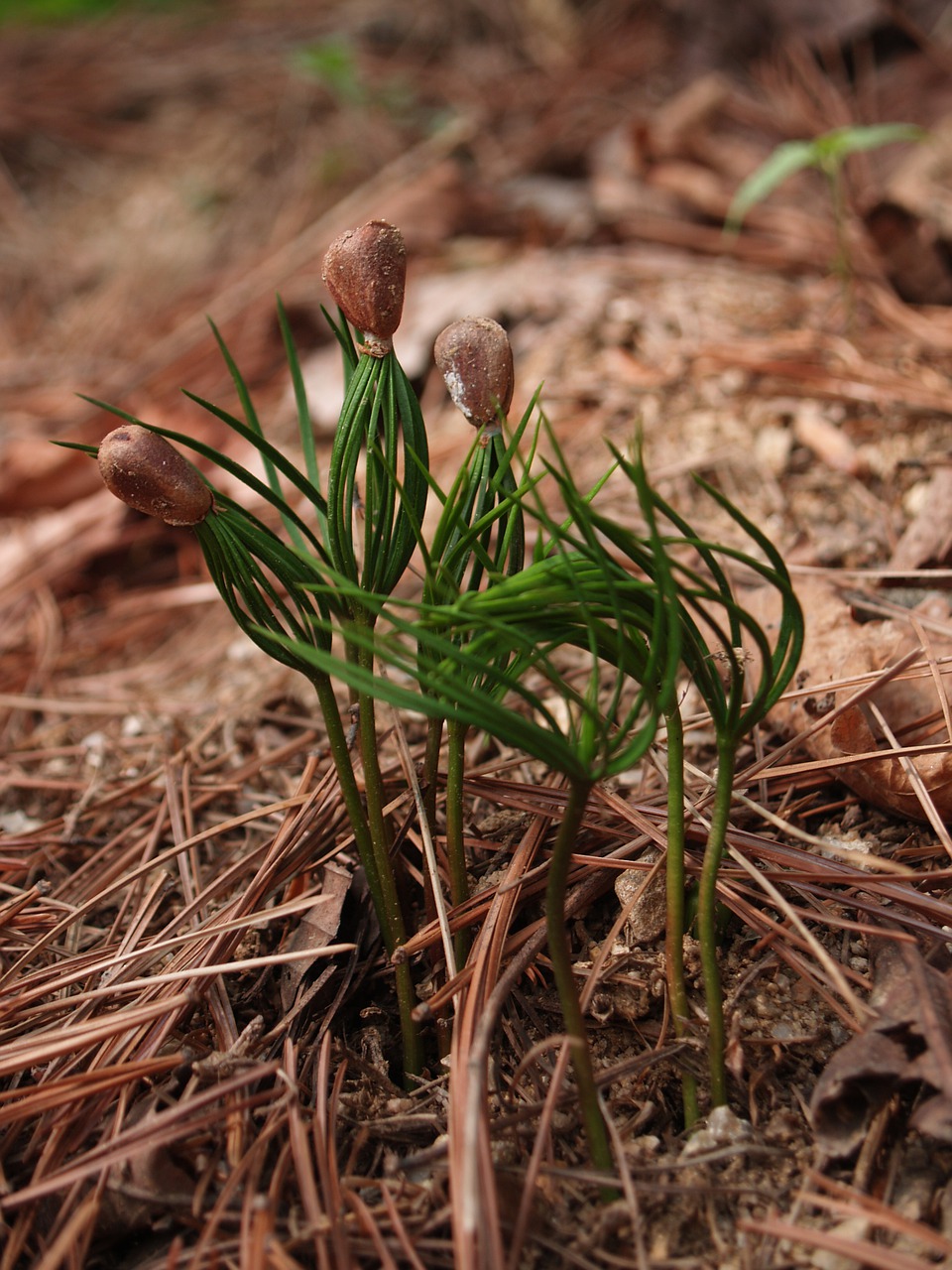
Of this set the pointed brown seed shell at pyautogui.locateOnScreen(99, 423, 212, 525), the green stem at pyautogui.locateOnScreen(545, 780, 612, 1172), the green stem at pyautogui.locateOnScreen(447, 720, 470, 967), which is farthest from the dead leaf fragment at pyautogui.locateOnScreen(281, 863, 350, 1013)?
the pointed brown seed shell at pyautogui.locateOnScreen(99, 423, 212, 525)

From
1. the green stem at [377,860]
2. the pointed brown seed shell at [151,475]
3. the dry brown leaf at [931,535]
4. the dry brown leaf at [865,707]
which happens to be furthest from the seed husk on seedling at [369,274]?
the dry brown leaf at [931,535]

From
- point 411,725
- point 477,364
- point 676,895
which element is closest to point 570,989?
point 676,895

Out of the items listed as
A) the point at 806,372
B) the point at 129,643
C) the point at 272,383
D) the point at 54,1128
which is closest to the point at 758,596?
the point at 806,372

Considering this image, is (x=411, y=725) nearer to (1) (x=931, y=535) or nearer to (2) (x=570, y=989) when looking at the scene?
(2) (x=570, y=989)

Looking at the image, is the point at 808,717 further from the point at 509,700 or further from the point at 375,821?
the point at 375,821

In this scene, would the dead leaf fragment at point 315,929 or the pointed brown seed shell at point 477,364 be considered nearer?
the pointed brown seed shell at point 477,364

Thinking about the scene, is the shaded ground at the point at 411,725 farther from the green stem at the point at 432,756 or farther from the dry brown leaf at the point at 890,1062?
the green stem at the point at 432,756
